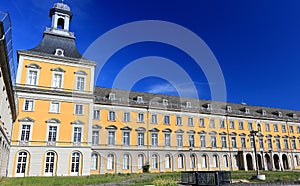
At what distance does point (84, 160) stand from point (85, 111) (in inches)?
256

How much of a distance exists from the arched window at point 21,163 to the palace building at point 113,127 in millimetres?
104

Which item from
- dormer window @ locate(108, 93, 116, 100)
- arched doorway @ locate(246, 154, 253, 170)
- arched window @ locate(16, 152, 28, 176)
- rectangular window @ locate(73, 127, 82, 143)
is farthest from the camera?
arched doorway @ locate(246, 154, 253, 170)

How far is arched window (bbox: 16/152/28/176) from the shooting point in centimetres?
2798

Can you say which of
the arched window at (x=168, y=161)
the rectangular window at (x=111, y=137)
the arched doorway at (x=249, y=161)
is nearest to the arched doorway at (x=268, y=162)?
the arched doorway at (x=249, y=161)

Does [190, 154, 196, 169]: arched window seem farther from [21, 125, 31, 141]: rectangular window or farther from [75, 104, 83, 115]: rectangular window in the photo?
[21, 125, 31, 141]: rectangular window

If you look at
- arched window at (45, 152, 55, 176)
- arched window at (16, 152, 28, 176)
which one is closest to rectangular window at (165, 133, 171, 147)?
arched window at (45, 152, 55, 176)

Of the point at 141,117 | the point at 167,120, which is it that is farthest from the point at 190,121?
the point at 141,117

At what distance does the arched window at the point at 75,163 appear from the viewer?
30247mm

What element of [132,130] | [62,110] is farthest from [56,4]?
[132,130]

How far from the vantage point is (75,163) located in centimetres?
3056

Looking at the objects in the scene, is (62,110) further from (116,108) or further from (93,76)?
(116,108)

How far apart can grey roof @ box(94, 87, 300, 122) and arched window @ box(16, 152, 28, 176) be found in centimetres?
1334

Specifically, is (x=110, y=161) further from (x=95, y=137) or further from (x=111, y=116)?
(x=111, y=116)

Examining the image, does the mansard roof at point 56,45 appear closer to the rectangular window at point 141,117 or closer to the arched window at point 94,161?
the rectangular window at point 141,117
